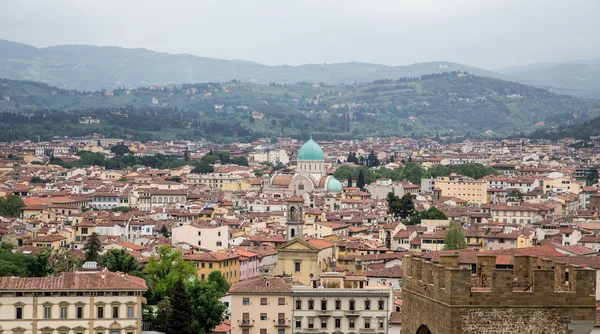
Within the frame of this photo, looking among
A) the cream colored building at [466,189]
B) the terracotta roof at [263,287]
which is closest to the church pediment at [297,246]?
the terracotta roof at [263,287]

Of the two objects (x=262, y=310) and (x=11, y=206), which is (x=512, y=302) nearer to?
(x=262, y=310)

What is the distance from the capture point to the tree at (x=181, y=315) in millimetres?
45312

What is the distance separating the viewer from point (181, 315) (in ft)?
149

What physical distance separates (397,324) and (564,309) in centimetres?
3279

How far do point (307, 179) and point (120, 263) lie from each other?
238 ft

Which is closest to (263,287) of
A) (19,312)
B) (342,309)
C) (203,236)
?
(342,309)

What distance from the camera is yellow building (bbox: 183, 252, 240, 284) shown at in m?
63.2

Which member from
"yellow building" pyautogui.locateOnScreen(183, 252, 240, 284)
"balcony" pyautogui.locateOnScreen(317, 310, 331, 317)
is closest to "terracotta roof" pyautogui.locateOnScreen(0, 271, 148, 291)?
"balcony" pyautogui.locateOnScreen(317, 310, 331, 317)

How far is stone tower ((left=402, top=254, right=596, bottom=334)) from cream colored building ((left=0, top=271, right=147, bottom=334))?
1273 inches

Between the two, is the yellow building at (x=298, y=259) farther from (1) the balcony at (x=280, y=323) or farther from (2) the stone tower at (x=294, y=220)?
(1) the balcony at (x=280, y=323)

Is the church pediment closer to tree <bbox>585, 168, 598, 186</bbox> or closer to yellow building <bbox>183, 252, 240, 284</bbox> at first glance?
yellow building <bbox>183, 252, 240, 284</bbox>

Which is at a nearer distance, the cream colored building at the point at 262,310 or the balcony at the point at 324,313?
the balcony at the point at 324,313

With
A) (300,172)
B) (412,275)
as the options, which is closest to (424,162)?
(300,172)

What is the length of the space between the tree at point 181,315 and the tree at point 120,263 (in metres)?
10.4
